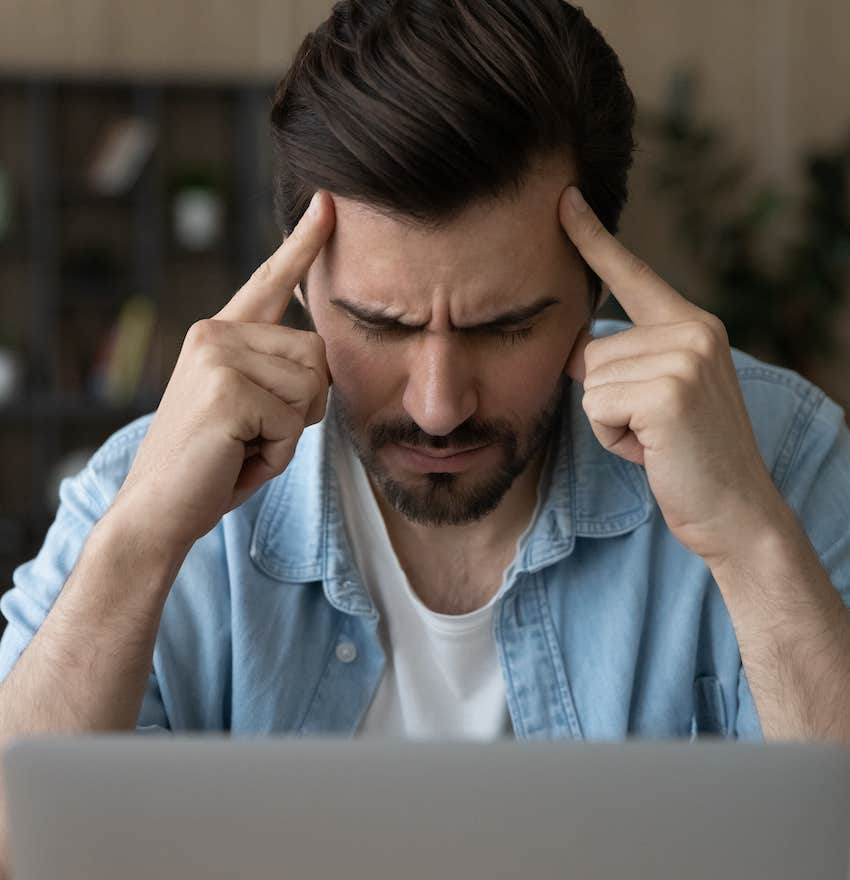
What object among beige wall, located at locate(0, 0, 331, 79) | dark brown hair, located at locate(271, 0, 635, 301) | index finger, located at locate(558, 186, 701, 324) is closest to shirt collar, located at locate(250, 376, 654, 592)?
index finger, located at locate(558, 186, 701, 324)

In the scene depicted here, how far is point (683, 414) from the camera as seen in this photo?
4.17ft

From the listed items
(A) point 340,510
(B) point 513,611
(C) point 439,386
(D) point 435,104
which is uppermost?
(D) point 435,104

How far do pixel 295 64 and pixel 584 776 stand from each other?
0.97 m

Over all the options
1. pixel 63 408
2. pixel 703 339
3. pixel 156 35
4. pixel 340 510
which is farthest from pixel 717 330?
pixel 156 35

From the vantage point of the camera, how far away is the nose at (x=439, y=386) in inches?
50.9

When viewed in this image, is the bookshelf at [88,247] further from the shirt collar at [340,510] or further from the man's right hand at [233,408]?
the man's right hand at [233,408]

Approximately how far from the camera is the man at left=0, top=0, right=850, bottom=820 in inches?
49.4

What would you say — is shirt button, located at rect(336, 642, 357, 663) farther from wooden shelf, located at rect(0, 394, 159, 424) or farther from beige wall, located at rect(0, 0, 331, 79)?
beige wall, located at rect(0, 0, 331, 79)

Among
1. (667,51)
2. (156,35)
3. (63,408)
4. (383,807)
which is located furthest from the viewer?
(667,51)

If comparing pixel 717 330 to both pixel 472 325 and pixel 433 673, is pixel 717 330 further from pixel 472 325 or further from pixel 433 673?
pixel 433 673

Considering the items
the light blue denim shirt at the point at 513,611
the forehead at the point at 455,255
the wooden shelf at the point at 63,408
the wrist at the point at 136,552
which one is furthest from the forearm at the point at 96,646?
the wooden shelf at the point at 63,408

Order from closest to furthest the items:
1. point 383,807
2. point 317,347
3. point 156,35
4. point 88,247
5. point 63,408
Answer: point 383,807
point 317,347
point 63,408
point 88,247
point 156,35

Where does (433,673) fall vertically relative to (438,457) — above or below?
below

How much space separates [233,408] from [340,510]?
27cm
